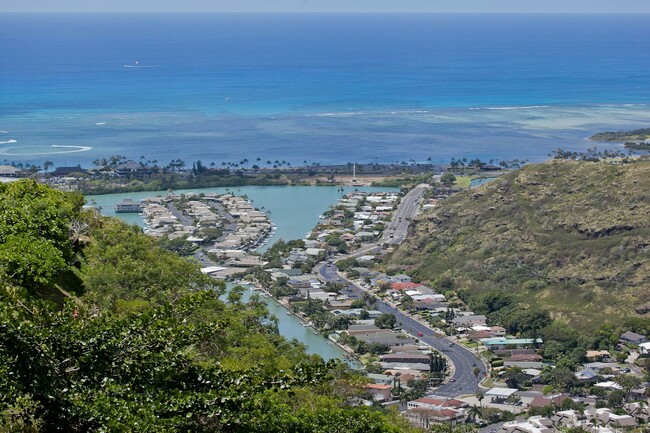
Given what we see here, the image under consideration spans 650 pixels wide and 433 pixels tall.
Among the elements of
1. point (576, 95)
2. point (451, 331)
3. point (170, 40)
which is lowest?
point (451, 331)

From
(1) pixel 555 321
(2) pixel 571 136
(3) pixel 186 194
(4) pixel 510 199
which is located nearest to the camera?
(1) pixel 555 321

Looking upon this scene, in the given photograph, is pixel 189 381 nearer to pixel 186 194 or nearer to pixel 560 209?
pixel 560 209

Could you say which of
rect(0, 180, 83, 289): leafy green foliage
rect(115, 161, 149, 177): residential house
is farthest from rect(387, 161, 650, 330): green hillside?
rect(115, 161, 149, 177): residential house

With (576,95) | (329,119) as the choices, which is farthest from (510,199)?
(576,95)

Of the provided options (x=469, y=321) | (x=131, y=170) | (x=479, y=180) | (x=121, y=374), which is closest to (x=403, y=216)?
(x=479, y=180)

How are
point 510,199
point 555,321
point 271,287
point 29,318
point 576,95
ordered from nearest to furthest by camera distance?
point 29,318 < point 555,321 < point 271,287 < point 510,199 < point 576,95

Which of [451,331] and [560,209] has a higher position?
[560,209]

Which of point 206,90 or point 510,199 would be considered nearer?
point 510,199

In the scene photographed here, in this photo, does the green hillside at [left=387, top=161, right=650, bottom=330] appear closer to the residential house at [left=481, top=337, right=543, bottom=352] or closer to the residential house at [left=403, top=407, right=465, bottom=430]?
the residential house at [left=481, top=337, right=543, bottom=352]

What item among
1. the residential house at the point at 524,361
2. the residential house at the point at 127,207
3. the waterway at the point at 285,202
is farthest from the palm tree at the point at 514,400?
the residential house at the point at 127,207
